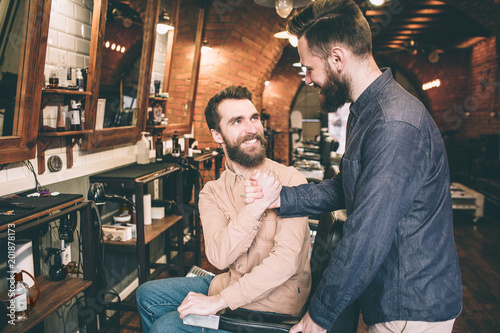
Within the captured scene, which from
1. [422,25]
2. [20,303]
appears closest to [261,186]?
[20,303]

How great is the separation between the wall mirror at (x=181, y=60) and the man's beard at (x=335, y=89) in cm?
258

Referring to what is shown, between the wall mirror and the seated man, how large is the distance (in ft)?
6.38

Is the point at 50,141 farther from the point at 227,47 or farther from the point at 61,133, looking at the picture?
the point at 227,47

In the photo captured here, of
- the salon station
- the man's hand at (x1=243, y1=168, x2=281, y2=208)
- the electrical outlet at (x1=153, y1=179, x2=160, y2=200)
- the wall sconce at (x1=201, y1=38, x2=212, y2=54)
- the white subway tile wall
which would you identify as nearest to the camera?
the man's hand at (x1=243, y1=168, x2=281, y2=208)

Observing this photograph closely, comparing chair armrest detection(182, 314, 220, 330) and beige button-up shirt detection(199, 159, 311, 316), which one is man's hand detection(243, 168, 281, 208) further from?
chair armrest detection(182, 314, 220, 330)

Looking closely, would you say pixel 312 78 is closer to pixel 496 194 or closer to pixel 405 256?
pixel 405 256

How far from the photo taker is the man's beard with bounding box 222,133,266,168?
1857mm

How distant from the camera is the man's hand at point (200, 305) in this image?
144cm

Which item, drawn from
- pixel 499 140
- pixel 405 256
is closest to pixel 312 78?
pixel 405 256

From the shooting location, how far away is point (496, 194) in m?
5.54

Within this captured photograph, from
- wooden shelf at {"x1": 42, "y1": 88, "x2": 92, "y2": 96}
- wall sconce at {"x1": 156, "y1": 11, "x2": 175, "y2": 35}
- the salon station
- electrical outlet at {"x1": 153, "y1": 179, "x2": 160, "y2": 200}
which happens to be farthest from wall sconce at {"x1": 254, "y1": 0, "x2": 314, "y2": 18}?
electrical outlet at {"x1": 153, "y1": 179, "x2": 160, "y2": 200}

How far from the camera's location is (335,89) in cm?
123

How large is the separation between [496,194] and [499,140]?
1.90m

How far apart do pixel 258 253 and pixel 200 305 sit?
34cm
